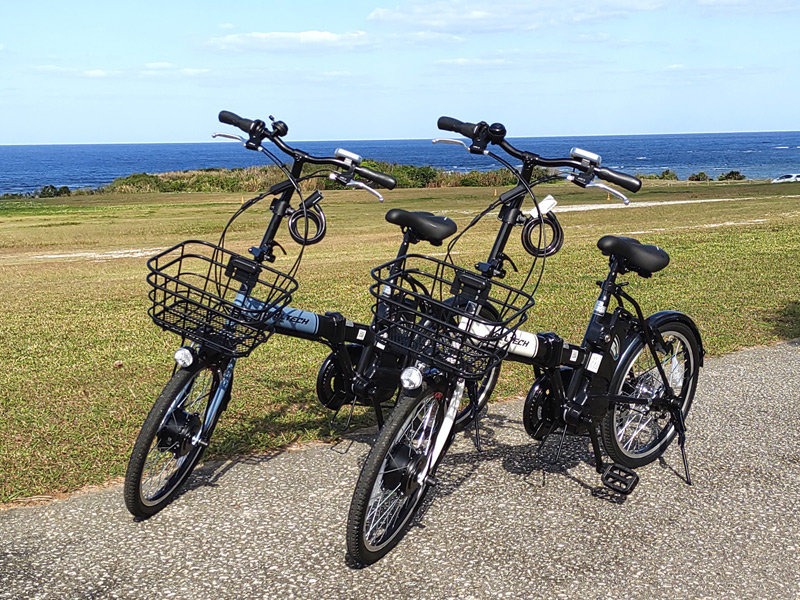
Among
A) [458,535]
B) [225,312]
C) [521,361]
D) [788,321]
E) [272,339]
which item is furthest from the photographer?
[788,321]

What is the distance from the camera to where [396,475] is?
3.78 m

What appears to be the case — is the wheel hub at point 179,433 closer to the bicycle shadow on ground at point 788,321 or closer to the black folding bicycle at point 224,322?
the black folding bicycle at point 224,322

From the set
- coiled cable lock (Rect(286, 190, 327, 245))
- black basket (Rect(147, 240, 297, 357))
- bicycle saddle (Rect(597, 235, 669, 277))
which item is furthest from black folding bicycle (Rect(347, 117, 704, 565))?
black basket (Rect(147, 240, 297, 357))

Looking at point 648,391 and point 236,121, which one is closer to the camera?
point 236,121

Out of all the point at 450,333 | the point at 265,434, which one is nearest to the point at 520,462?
the point at 450,333

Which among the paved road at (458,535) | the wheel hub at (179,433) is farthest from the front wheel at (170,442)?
the paved road at (458,535)

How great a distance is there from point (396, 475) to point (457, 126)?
1.76 meters

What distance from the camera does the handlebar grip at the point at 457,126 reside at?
4105 millimetres

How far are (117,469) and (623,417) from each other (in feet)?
9.86

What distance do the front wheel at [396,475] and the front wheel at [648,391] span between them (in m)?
1.21

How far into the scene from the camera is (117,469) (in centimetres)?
486

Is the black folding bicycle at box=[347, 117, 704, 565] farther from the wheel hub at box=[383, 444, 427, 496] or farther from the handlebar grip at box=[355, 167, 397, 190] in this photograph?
the handlebar grip at box=[355, 167, 397, 190]

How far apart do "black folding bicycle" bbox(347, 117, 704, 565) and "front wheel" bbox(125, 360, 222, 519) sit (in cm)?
100

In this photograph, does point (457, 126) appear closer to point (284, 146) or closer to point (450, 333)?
point (284, 146)
